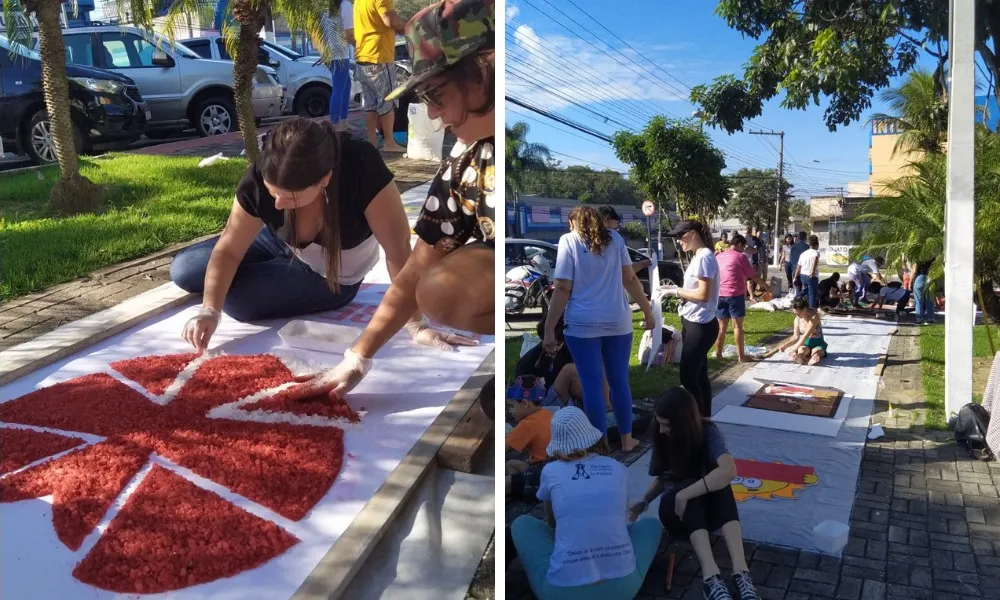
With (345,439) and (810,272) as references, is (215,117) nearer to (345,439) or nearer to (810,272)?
(345,439)

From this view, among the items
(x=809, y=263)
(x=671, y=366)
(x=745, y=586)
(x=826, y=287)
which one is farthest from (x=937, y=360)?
(x=745, y=586)

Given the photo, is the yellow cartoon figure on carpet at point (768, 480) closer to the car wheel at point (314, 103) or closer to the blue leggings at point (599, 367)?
the blue leggings at point (599, 367)

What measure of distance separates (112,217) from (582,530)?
167 cm

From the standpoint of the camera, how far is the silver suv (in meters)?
2.13

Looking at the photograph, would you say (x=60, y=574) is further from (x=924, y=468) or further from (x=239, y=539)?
(x=924, y=468)

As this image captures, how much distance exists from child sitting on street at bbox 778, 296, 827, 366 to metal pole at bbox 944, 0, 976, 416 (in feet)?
1.35

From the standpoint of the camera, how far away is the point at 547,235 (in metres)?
2.22

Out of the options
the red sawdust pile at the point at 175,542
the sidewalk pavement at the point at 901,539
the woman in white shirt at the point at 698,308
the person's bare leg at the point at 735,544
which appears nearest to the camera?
the red sawdust pile at the point at 175,542

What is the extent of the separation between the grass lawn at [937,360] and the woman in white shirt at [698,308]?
2.28ft

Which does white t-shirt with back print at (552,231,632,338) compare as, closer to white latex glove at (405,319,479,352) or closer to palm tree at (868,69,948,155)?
white latex glove at (405,319,479,352)

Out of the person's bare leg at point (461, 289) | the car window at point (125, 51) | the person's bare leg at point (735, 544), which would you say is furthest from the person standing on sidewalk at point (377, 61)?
the person's bare leg at point (735, 544)

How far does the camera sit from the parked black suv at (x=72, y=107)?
216cm

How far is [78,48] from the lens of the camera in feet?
7.08

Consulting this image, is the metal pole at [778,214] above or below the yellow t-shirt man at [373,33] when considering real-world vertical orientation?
below
